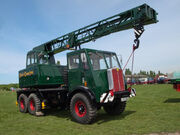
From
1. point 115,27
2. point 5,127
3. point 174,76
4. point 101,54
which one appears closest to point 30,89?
point 5,127

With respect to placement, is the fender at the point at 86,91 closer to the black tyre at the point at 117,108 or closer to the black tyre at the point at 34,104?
the black tyre at the point at 117,108

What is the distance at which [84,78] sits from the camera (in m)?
7.00

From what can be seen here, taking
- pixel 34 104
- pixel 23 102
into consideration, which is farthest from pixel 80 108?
pixel 23 102

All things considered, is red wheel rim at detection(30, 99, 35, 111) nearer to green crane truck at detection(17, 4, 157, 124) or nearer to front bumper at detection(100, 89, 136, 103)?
green crane truck at detection(17, 4, 157, 124)

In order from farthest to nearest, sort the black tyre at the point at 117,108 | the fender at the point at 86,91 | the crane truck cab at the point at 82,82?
the black tyre at the point at 117,108, the crane truck cab at the point at 82,82, the fender at the point at 86,91

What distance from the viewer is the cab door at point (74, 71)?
726 centimetres

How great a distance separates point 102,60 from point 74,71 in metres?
1.28

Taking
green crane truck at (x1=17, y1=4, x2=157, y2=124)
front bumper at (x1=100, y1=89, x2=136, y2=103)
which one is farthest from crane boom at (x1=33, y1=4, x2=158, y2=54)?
front bumper at (x1=100, y1=89, x2=136, y2=103)

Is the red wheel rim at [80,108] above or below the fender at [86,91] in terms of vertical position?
below

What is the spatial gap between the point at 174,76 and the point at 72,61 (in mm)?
7239

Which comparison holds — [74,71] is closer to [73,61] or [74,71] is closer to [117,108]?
[73,61]

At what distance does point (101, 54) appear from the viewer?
24.9 feet

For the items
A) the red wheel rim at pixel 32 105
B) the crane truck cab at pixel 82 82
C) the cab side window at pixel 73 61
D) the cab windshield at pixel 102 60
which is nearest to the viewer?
the crane truck cab at pixel 82 82

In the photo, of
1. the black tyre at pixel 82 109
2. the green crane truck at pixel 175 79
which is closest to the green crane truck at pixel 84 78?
the black tyre at pixel 82 109
